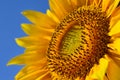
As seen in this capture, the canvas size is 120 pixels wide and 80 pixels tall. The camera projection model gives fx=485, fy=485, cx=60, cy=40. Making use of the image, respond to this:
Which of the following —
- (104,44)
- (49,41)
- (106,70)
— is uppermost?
(49,41)

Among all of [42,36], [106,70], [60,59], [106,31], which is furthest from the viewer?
[42,36]

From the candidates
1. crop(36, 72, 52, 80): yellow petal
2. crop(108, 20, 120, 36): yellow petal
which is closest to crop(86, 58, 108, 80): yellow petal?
crop(108, 20, 120, 36): yellow petal

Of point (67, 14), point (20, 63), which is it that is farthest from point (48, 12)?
point (20, 63)

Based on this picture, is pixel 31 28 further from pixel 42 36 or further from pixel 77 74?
pixel 77 74

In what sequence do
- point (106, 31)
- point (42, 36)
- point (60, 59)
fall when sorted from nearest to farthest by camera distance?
1. point (106, 31)
2. point (60, 59)
3. point (42, 36)

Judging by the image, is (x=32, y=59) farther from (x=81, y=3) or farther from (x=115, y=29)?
(x=115, y=29)

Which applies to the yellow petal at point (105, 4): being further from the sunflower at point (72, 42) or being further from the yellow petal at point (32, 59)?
the yellow petal at point (32, 59)

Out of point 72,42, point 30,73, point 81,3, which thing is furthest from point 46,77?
point 81,3
